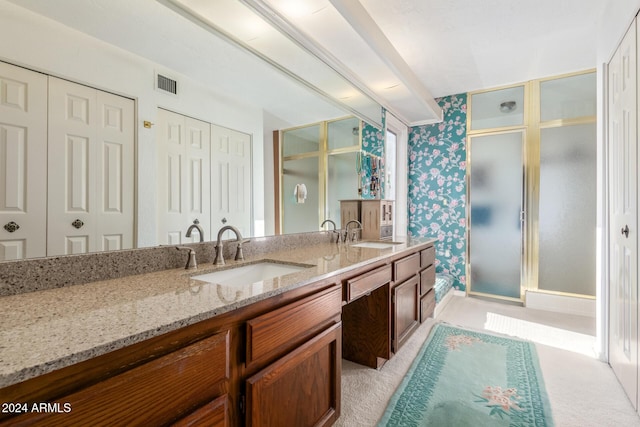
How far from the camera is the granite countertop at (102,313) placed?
0.52 metres

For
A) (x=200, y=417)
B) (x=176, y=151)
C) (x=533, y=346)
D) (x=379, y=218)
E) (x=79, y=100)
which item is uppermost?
(x=79, y=100)

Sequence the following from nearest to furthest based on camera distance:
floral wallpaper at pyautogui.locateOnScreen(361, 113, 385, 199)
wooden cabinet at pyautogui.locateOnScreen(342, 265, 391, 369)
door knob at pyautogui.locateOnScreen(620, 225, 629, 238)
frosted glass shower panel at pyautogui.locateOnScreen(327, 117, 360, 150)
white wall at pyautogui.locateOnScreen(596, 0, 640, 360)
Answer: door knob at pyautogui.locateOnScreen(620, 225, 629, 238) → wooden cabinet at pyautogui.locateOnScreen(342, 265, 391, 369) → white wall at pyautogui.locateOnScreen(596, 0, 640, 360) → frosted glass shower panel at pyautogui.locateOnScreen(327, 117, 360, 150) → floral wallpaper at pyautogui.locateOnScreen(361, 113, 385, 199)

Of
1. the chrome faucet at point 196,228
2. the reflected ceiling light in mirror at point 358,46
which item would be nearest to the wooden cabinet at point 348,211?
the reflected ceiling light in mirror at point 358,46

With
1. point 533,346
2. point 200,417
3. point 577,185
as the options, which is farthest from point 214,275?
point 577,185

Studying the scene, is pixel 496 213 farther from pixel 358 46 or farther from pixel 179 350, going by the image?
pixel 179 350

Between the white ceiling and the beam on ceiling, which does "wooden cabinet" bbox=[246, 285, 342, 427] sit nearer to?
the white ceiling

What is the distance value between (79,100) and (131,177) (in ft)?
0.97

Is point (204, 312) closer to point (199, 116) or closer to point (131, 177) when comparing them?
point (131, 177)

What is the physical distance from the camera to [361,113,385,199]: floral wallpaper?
2889 mm

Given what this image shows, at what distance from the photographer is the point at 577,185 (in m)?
3.09

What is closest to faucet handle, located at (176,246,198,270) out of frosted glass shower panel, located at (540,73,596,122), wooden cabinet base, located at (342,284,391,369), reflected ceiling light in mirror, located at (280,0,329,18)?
wooden cabinet base, located at (342,284,391,369)

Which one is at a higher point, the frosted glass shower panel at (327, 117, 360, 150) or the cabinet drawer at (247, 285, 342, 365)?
the frosted glass shower panel at (327, 117, 360, 150)

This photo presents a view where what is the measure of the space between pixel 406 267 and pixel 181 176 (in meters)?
1.59

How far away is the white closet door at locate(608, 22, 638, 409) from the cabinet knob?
265cm
